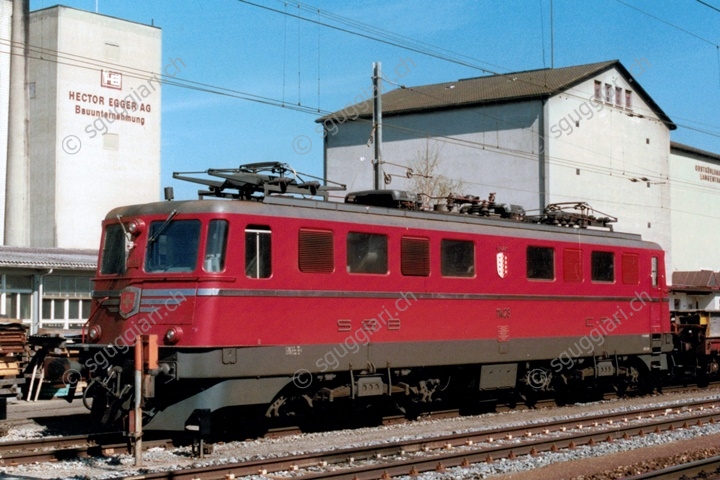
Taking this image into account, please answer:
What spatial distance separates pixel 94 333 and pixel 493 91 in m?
38.8

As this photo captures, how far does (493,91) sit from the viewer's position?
165ft

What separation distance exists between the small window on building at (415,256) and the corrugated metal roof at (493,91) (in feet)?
103

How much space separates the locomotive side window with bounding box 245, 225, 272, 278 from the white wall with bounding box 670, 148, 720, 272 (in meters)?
47.2

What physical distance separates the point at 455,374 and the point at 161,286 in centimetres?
685

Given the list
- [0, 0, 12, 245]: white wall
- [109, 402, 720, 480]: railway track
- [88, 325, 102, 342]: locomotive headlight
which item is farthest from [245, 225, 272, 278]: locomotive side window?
[0, 0, 12, 245]: white wall

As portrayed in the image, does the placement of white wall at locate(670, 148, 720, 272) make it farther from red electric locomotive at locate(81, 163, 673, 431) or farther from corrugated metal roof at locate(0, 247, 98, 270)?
red electric locomotive at locate(81, 163, 673, 431)

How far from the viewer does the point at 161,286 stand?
551 inches

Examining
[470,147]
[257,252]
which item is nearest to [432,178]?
[470,147]

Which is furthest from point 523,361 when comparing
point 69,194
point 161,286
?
point 69,194

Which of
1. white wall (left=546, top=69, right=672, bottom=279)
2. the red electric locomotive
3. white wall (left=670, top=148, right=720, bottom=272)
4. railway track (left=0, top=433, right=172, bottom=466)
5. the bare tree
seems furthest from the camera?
white wall (left=670, top=148, right=720, bottom=272)

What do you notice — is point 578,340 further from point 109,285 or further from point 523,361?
point 109,285

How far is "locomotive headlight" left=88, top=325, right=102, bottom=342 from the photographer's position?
47.8 ft

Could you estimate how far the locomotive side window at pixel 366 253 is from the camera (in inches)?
614

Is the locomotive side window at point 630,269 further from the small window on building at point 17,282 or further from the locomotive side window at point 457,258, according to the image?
the small window on building at point 17,282
